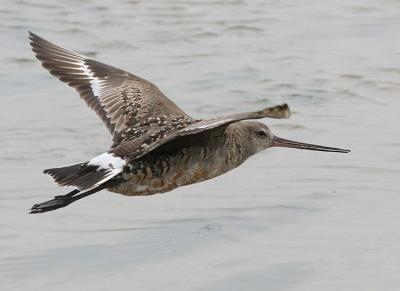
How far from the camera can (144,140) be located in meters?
7.66

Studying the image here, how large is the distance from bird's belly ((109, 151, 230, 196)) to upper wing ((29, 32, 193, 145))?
0.28 metres

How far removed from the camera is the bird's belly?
25.1 ft

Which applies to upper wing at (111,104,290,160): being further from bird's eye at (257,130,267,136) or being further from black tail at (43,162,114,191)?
bird's eye at (257,130,267,136)

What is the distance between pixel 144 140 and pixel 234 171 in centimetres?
247

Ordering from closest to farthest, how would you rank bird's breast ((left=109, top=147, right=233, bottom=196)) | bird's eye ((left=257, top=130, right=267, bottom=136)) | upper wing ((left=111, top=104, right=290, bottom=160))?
1. upper wing ((left=111, top=104, right=290, bottom=160))
2. bird's breast ((left=109, top=147, right=233, bottom=196))
3. bird's eye ((left=257, top=130, right=267, bottom=136))

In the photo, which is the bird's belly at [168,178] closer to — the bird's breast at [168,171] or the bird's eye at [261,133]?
the bird's breast at [168,171]

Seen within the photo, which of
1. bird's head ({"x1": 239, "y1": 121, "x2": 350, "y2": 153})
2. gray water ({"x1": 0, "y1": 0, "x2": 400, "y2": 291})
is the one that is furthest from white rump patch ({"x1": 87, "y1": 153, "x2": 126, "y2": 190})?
bird's head ({"x1": 239, "y1": 121, "x2": 350, "y2": 153})

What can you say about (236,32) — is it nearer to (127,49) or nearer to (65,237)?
(127,49)

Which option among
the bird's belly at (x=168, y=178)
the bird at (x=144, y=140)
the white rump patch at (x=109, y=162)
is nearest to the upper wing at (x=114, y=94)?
the bird at (x=144, y=140)

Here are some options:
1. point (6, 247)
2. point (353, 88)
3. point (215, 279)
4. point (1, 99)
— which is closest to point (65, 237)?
point (6, 247)

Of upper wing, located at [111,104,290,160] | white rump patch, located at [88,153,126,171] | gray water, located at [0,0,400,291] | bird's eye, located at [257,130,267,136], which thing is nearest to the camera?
upper wing, located at [111,104,290,160]

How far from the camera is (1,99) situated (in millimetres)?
11375

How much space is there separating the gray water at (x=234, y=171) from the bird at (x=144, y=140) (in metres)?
0.69

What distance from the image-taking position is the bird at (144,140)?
7281 mm
